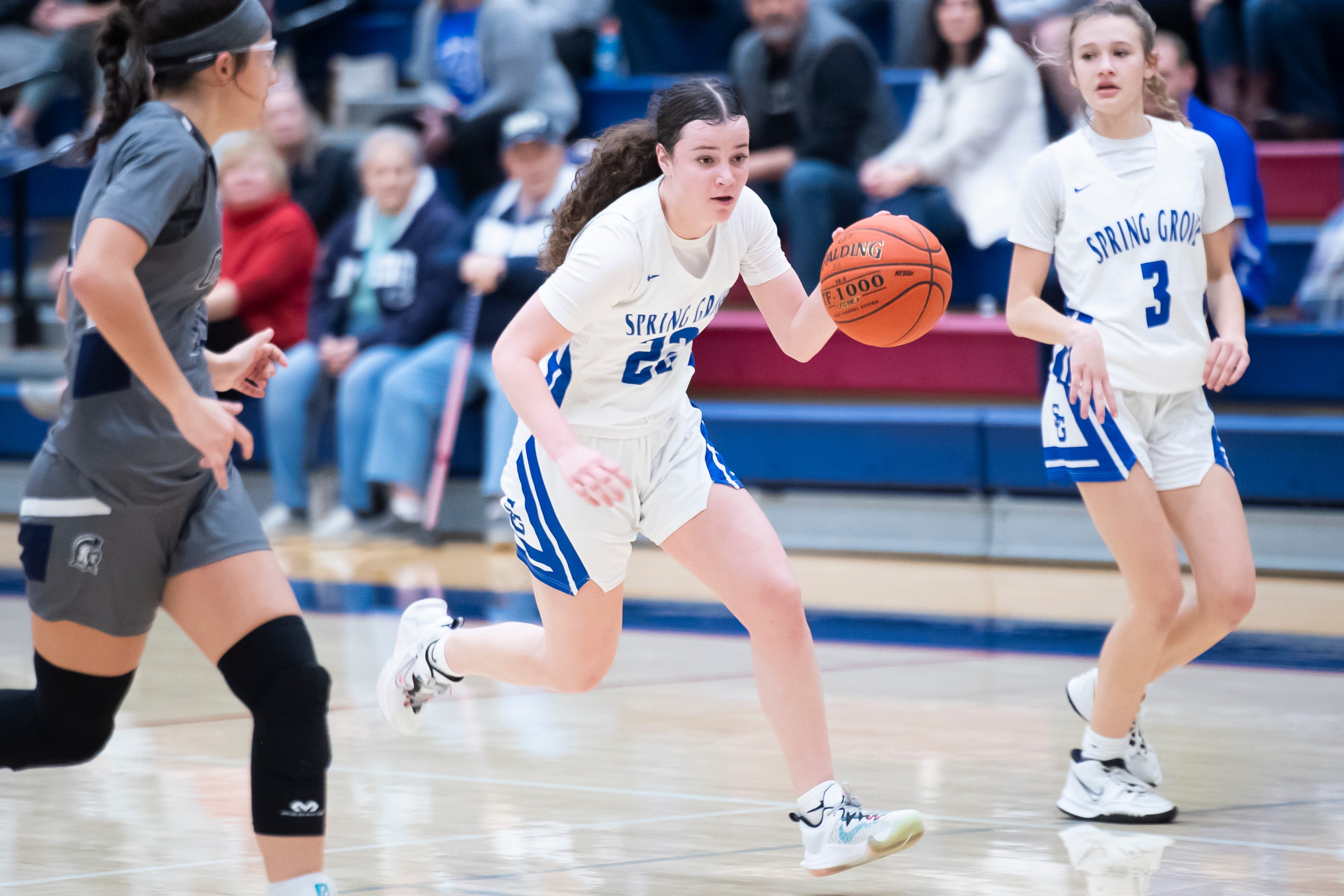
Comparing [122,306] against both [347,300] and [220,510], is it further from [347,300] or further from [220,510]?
[347,300]

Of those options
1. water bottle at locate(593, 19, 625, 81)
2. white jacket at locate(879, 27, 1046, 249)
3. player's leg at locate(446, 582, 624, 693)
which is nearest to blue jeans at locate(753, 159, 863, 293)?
white jacket at locate(879, 27, 1046, 249)

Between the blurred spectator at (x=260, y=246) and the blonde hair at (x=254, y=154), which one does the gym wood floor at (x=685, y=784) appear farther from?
the blonde hair at (x=254, y=154)

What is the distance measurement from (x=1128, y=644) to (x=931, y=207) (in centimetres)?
492

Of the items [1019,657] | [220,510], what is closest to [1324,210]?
[1019,657]

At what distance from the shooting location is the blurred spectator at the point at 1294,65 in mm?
8727

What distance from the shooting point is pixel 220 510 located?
9.90 ft

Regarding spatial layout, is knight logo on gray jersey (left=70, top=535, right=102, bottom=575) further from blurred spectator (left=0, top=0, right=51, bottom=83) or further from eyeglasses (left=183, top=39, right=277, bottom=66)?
blurred spectator (left=0, top=0, right=51, bottom=83)

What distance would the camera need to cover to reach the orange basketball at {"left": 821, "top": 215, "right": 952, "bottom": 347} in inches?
143

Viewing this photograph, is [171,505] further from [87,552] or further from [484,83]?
[484,83]

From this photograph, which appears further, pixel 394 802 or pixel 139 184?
pixel 394 802

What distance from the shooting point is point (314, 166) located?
10.3 metres

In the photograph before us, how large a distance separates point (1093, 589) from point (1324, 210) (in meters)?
2.94

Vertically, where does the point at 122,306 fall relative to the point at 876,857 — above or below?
above

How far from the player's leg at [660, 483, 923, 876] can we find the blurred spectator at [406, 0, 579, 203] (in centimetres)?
622
